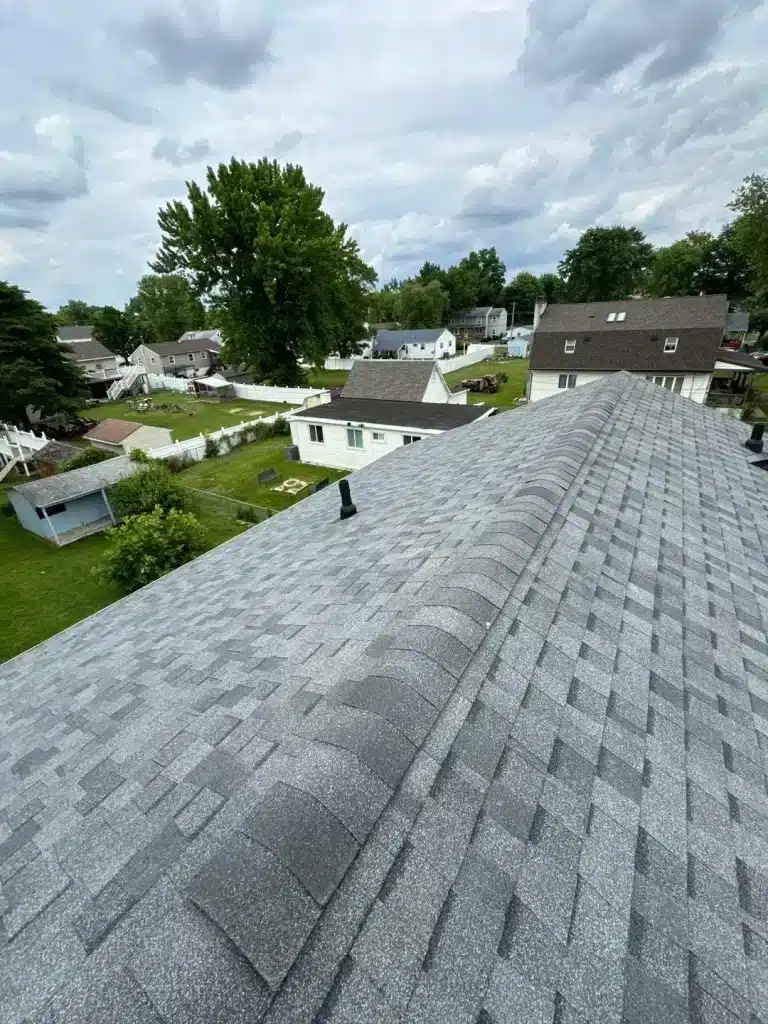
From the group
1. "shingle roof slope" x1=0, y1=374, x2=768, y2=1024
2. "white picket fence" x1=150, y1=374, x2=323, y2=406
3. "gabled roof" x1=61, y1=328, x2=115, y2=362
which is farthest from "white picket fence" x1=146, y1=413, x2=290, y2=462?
"gabled roof" x1=61, y1=328, x2=115, y2=362

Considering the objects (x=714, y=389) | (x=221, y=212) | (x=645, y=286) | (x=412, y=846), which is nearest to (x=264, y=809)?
(x=412, y=846)

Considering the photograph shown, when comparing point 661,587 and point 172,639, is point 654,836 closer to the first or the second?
point 661,587

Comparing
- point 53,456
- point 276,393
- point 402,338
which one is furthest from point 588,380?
point 53,456

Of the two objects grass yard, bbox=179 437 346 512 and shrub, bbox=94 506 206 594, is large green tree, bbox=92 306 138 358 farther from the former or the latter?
shrub, bbox=94 506 206 594

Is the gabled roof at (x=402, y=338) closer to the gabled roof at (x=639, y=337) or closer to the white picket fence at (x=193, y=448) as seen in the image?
the gabled roof at (x=639, y=337)

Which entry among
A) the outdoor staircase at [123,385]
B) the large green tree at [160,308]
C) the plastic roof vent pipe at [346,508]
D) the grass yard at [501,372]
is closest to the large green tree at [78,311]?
the large green tree at [160,308]
